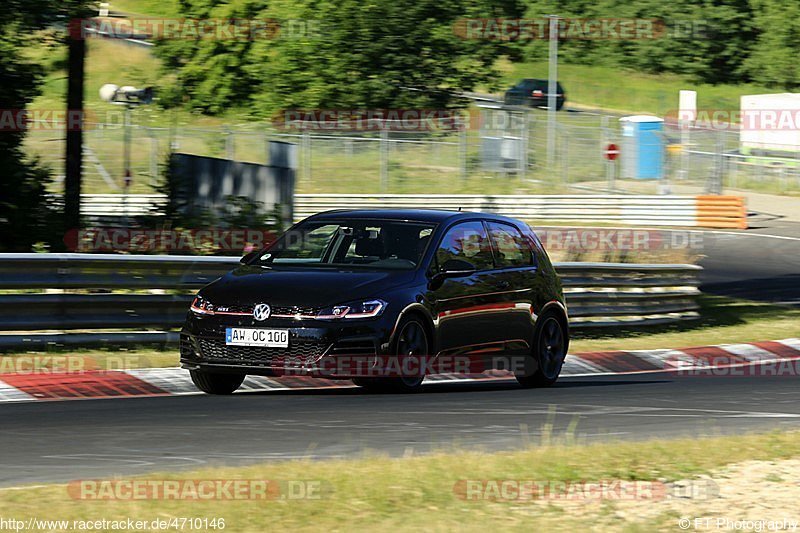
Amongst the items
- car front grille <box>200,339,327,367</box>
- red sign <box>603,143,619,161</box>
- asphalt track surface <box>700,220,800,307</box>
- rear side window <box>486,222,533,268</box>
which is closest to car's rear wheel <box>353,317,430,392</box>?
car front grille <box>200,339,327,367</box>

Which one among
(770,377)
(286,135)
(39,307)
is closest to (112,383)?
(39,307)

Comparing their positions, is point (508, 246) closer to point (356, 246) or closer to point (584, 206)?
point (356, 246)

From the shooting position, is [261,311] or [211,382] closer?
[261,311]

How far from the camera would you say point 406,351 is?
10625 millimetres

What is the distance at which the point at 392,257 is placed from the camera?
11.0m

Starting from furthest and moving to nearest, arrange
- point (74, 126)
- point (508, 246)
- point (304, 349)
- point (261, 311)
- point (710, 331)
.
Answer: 1. point (710, 331)
2. point (74, 126)
3. point (508, 246)
4. point (261, 311)
5. point (304, 349)

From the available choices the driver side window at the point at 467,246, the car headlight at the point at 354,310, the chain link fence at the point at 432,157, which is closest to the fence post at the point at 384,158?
the chain link fence at the point at 432,157

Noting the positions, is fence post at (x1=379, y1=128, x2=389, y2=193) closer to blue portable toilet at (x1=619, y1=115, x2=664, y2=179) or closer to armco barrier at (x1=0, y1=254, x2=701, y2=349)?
blue portable toilet at (x1=619, y1=115, x2=664, y2=179)

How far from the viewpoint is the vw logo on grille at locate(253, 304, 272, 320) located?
33.5ft

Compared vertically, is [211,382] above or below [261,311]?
below

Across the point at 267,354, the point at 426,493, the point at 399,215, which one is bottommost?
the point at 426,493

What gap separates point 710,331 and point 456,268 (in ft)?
28.1

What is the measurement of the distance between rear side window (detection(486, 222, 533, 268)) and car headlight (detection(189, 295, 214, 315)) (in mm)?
2732

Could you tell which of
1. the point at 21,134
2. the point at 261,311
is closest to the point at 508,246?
the point at 261,311
